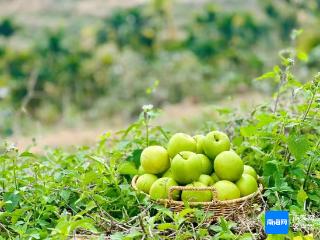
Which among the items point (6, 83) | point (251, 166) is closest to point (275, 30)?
point (6, 83)

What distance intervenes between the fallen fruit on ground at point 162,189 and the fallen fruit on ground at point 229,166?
0.17 meters

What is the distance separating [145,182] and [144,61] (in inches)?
817

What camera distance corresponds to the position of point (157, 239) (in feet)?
5.82

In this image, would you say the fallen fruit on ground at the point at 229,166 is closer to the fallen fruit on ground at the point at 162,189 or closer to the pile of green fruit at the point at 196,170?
the pile of green fruit at the point at 196,170

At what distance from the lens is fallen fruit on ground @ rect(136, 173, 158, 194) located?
83.9 inches

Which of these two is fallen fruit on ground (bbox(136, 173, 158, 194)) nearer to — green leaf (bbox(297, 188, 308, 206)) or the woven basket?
the woven basket

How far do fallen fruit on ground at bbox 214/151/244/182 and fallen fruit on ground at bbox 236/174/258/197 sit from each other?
2 cm

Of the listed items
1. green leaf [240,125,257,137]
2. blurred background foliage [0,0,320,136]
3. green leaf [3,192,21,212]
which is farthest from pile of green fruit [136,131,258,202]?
blurred background foliage [0,0,320,136]

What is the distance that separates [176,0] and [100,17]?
571cm

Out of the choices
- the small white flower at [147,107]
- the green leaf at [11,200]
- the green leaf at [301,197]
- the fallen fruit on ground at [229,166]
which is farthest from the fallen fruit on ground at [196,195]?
the green leaf at [11,200]

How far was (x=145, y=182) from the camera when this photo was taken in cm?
214

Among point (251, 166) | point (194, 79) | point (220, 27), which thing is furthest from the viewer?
point (220, 27)

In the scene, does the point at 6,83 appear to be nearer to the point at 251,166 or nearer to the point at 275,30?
the point at 275,30

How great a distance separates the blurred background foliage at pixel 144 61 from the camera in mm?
21109
